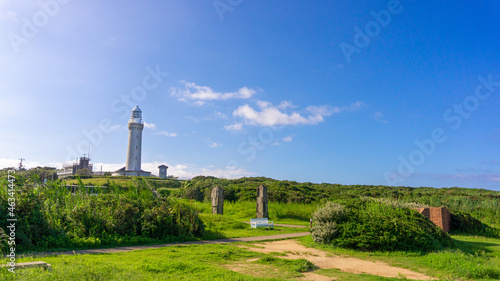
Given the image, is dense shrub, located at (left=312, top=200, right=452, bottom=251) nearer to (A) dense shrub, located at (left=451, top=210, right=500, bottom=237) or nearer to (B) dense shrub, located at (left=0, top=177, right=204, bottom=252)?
(B) dense shrub, located at (left=0, top=177, right=204, bottom=252)

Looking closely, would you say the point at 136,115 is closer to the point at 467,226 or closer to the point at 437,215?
the point at 437,215

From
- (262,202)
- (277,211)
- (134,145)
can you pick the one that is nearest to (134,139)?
(134,145)

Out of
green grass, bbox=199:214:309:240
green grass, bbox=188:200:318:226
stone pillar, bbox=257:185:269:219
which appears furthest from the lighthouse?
green grass, bbox=199:214:309:240

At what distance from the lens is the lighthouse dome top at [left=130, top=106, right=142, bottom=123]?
193 feet

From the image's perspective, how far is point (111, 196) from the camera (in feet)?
35.2

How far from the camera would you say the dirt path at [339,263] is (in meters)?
6.33

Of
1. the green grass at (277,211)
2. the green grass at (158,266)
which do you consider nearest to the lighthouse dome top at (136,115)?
the green grass at (277,211)

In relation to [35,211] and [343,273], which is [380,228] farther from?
[35,211]

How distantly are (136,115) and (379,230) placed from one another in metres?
56.2

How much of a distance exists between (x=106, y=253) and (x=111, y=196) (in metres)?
3.47

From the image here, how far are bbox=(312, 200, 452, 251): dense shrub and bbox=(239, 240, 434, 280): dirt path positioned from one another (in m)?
0.93

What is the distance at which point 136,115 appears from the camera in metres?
59.2

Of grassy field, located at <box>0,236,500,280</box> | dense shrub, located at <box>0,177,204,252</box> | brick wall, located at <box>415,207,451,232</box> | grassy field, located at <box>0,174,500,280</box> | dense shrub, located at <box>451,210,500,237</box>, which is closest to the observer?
grassy field, located at <box>0,236,500,280</box>

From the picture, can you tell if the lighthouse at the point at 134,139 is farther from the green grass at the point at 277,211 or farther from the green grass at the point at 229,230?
the green grass at the point at 229,230
